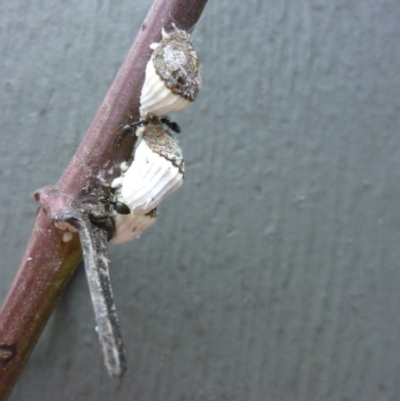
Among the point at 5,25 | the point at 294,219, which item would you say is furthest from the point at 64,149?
the point at 294,219

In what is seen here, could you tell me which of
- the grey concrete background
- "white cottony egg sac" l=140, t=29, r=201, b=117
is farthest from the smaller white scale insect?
the grey concrete background

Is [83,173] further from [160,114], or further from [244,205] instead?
[244,205]

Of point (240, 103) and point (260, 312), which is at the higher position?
point (240, 103)

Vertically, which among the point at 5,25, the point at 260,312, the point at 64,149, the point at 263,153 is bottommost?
the point at 260,312

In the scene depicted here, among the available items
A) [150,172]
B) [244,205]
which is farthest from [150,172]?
[244,205]

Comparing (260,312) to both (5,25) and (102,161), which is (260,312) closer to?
(102,161)

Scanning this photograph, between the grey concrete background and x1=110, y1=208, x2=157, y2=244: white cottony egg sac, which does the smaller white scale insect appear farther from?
the grey concrete background

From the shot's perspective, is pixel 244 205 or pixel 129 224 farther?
pixel 244 205

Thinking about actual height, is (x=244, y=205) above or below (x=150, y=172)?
below
